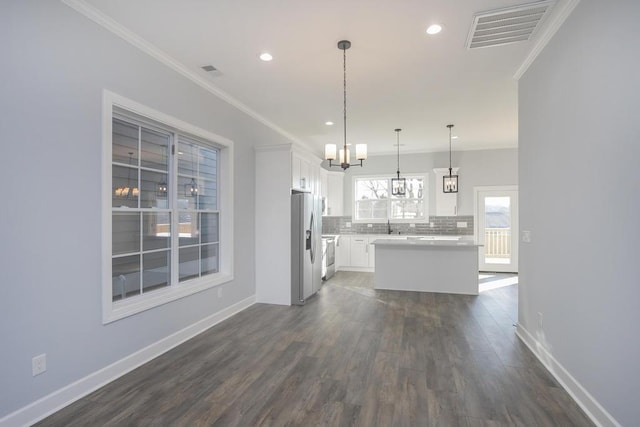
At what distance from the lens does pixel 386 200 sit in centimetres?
843

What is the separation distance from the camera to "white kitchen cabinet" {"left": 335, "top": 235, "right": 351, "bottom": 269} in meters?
8.04

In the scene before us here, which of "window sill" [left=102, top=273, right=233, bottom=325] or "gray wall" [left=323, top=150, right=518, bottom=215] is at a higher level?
"gray wall" [left=323, top=150, right=518, bottom=215]

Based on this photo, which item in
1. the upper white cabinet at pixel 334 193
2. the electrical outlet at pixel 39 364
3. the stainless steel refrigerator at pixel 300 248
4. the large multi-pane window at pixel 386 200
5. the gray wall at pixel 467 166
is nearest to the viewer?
the electrical outlet at pixel 39 364

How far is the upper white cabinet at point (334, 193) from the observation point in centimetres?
846

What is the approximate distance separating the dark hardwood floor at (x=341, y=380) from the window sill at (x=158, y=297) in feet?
1.70

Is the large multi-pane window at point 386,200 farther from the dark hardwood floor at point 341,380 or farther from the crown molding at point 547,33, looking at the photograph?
the crown molding at point 547,33

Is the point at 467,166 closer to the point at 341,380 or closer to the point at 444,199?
the point at 444,199

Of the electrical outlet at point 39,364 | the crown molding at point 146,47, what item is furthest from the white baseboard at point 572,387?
the crown molding at point 146,47

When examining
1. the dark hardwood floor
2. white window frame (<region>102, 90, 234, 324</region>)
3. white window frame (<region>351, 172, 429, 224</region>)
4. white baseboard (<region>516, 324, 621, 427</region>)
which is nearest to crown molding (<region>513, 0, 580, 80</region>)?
white baseboard (<region>516, 324, 621, 427</region>)

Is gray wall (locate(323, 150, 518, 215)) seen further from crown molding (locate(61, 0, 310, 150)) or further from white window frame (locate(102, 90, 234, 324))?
white window frame (locate(102, 90, 234, 324))

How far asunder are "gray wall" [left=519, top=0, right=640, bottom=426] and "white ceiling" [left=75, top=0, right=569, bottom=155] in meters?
0.59

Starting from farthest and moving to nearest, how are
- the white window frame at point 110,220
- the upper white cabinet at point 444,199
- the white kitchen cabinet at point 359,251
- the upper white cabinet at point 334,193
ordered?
the upper white cabinet at point 334,193 < the white kitchen cabinet at point 359,251 < the upper white cabinet at point 444,199 < the white window frame at point 110,220

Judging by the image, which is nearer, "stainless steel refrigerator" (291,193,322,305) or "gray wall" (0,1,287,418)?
"gray wall" (0,1,287,418)

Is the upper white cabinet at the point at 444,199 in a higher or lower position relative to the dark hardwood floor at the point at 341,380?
higher
